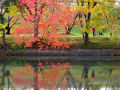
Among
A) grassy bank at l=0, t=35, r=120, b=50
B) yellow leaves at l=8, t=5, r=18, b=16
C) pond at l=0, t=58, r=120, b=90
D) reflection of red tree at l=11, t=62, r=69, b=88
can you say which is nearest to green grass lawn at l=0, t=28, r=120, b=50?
grassy bank at l=0, t=35, r=120, b=50

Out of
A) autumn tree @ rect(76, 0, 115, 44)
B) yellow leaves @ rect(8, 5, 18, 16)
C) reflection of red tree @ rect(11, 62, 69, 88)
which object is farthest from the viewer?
yellow leaves @ rect(8, 5, 18, 16)

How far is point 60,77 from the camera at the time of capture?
21562mm

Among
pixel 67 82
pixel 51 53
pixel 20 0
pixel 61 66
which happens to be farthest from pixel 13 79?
pixel 20 0

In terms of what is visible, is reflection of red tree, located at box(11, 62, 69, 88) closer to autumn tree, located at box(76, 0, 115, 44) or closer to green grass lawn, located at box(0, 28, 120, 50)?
autumn tree, located at box(76, 0, 115, 44)

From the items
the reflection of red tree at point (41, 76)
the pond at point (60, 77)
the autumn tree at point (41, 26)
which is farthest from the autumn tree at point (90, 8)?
the reflection of red tree at point (41, 76)

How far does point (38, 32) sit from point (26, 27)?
188 centimetres

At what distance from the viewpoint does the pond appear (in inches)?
723

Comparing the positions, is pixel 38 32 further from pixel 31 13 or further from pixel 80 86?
pixel 80 86

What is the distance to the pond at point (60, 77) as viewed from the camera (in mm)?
18359

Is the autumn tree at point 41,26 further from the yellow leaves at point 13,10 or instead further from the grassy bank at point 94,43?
the grassy bank at point 94,43

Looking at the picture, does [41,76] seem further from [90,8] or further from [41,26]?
[90,8]

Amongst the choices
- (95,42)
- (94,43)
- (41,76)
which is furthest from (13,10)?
(41,76)

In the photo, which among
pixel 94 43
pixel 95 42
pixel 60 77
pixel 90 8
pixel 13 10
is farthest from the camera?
pixel 95 42

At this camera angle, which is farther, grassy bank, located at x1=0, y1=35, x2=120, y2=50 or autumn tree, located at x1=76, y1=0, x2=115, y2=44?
grassy bank, located at x1=0, y1=35, x2=120, y2=50
